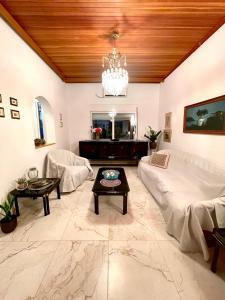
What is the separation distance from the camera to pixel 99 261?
1532mm

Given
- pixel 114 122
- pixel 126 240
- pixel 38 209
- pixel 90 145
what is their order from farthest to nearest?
pixel 114 122 → pixel 90 145 → pixel 38 209 → pixel 126 240

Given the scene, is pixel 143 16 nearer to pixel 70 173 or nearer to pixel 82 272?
pixel 70 173

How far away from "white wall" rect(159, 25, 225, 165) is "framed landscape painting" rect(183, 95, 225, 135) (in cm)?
9

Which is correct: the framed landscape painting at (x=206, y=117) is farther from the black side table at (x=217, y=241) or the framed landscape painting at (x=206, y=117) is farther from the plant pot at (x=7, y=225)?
the plant pot at (x=7, y=225)

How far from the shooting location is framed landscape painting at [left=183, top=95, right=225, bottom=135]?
2318 millimetres

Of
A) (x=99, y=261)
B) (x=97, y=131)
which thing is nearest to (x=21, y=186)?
(x=99, y=261)

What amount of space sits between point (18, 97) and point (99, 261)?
2.58m

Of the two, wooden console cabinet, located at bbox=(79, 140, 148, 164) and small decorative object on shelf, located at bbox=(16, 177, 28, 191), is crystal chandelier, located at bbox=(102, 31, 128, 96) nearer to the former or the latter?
small decorative object on shelf, located at bbox=(16, 177, 28, 191)

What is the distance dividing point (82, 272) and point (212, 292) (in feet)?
3.74

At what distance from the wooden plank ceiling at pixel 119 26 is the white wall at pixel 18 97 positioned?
317 millimetres

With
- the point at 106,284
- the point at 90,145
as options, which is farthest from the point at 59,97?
the point at 106,284

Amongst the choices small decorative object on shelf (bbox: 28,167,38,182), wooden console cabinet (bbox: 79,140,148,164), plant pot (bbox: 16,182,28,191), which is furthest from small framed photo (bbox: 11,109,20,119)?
wooden console cabinet (bbox: 79,140,148,164)

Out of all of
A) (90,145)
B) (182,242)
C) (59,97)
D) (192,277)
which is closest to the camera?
(192,277)

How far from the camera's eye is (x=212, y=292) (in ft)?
4.11
